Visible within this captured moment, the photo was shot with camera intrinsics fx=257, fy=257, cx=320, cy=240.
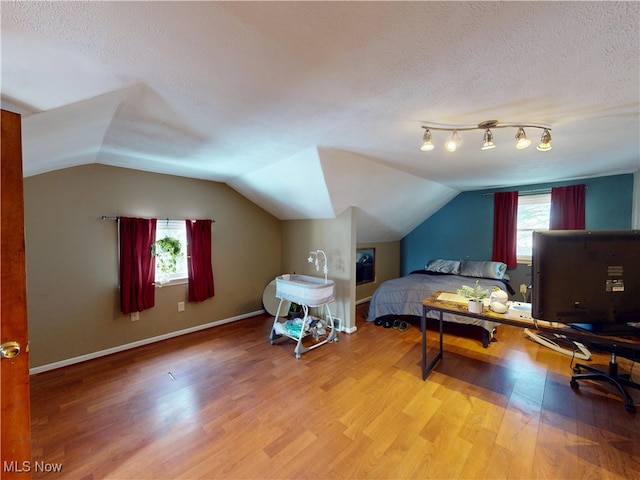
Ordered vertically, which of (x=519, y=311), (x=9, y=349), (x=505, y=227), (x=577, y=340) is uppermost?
(x=505, y=227)

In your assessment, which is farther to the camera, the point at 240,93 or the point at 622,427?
the point at 622,427

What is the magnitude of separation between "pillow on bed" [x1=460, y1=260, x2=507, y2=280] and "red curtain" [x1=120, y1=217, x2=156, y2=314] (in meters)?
4.83

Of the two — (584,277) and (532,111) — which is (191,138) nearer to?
(532,111)

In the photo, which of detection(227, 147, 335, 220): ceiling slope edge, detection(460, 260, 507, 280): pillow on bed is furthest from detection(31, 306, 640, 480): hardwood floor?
detection(227, 147, 335, 220): ceiling slope edge

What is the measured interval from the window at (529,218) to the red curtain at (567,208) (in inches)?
→ 7.1

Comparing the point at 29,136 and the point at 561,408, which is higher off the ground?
the point at 29,136

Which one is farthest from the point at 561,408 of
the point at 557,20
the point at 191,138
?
the point at 191,138

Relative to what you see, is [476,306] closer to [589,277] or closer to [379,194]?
[589,277]

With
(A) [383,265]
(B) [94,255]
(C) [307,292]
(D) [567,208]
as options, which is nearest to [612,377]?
(D) [567,208]

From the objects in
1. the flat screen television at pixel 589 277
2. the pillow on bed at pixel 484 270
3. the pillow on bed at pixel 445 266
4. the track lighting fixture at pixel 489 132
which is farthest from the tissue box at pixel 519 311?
the pillow on bed at pixel 445 266

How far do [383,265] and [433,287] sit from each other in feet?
6.05

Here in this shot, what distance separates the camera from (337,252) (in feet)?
12.6

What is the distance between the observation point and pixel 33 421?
193 centimetres

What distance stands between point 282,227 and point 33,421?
11.8ft
